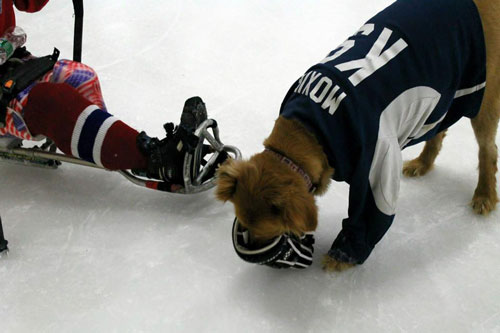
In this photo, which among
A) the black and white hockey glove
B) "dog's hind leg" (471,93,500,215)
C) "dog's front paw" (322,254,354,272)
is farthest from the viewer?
"dog's hind leg" (471,93,500,215)

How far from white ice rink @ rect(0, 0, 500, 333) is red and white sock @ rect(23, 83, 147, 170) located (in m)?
0.23

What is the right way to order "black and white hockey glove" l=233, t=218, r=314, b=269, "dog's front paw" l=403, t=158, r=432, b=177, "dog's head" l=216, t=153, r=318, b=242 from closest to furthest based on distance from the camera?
"dog's head" l=216, t=153, r=318, b=242, "black and white hockey glove" l=233, t=218, r=314, b=269, "dog's front paw" l=403, t=158, r=432, b=177

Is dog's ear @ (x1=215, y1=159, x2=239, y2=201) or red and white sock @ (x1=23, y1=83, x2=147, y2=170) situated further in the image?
red and white sock @ (x1=23, y1=83, x2=147, y2=170)

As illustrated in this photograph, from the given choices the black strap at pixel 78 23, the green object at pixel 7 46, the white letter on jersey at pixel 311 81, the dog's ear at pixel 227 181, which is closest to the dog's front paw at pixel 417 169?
the white letter on jersey at pixel 311 81

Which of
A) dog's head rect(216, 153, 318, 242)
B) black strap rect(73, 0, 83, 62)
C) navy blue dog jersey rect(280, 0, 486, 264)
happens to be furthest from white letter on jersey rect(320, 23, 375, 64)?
black strap rect(73, 0, 83, 62)

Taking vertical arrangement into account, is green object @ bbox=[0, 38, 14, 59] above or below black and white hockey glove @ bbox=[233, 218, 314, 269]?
above

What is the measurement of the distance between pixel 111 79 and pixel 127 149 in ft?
3.17

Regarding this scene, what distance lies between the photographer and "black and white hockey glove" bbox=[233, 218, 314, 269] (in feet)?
4.23

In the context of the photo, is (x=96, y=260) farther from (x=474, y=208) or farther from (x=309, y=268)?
(x=474, y=208)

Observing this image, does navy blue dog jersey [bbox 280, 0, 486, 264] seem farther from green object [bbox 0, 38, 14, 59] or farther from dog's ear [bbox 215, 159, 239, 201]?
Answer: green object [bbox 0, 38, 14, 59]

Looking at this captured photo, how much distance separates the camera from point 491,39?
54.7 inches

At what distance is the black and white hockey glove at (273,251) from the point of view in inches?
50.8

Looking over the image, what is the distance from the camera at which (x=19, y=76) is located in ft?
5.11

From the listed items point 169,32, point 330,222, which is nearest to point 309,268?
point 330,222
